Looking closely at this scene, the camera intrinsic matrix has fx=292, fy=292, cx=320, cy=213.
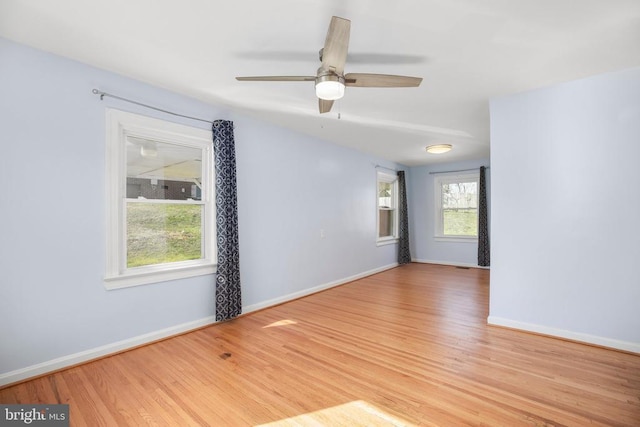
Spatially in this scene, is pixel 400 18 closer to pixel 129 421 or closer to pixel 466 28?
pixel 466 28

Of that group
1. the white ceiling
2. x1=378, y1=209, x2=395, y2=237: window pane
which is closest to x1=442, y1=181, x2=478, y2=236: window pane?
x1=378, y1=209, x2=395, y2=237: window pane

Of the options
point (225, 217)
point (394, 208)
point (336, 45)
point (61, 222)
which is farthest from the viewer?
point (394, 208)

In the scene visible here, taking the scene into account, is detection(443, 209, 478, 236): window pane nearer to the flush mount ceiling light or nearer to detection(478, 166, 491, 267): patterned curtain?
detection(478, 166, 491, 267): patterned curtain

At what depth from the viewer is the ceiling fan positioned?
5.29ft

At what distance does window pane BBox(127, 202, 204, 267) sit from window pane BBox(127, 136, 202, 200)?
0.43 feet

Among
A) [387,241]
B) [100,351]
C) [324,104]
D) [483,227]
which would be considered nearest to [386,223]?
[387,241]

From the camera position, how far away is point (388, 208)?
6977 mm

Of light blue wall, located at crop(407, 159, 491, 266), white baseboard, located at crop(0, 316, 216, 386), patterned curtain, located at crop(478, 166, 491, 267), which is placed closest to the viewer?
white baseboard, located at crop(0, 316, 216, 386)

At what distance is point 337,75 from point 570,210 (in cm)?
260

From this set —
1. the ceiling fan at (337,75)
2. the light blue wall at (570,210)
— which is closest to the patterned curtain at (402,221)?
the light blue wall at (570,210)

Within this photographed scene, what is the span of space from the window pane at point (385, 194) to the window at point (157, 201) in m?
4.33

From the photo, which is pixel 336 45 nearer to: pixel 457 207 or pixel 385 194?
pixel 385 194

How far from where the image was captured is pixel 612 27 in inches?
78.0

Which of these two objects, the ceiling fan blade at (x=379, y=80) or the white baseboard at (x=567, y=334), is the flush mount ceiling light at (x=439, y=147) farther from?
the ceiling fan blade at (x=379, y=80)
